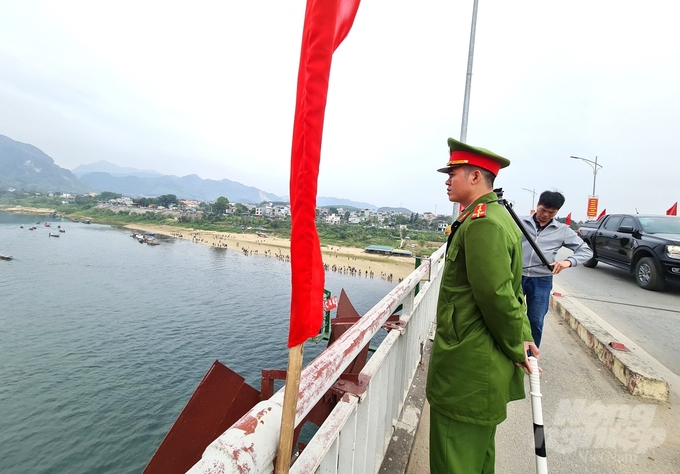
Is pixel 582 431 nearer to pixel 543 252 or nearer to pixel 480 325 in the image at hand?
pixel 543 252

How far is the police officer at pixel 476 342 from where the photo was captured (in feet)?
4.74

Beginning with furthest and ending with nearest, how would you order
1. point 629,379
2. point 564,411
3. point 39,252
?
point 39,252 → point 629,379 → point 564,411

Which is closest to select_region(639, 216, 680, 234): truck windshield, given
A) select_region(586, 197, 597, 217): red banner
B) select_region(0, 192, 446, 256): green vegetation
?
select_region(586, 197, 597, 217): red banner

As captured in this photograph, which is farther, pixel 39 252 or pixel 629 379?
pixel 39 252

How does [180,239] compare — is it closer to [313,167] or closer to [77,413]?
[77,413]

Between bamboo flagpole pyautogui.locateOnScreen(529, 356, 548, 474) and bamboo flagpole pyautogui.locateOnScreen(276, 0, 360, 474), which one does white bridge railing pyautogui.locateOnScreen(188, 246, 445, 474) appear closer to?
bamboo flagpole pyautogui.locateOnScreen(276, 0, 360, 474)

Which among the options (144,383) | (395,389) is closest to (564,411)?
(395,389)

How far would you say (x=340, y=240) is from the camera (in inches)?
3270

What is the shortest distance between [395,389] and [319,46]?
214cm

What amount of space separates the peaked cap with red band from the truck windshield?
28.0 ft

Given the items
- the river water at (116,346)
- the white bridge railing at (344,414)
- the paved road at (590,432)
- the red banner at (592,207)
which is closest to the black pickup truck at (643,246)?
the paved road at (590,432)

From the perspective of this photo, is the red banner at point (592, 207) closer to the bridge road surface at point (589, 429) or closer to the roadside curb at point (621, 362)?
the roadside curb at point (621, 362)

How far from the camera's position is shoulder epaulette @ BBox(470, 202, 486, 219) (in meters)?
1.52

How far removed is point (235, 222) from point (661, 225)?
337ft
